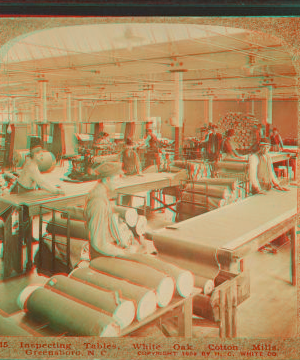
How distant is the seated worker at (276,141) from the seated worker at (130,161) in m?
0.91

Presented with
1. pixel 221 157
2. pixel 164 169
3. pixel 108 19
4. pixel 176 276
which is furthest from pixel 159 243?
pixel 108 19

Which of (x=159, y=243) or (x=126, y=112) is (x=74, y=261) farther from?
(x=126, y=112)

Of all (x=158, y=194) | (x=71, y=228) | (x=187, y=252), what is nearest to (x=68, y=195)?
(x=71, y=228)

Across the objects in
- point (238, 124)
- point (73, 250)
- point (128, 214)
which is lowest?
point (73, 250)

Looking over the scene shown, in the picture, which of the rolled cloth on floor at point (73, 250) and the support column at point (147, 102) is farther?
the support column at point (147, 102)

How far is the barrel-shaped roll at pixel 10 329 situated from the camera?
2.13 metres

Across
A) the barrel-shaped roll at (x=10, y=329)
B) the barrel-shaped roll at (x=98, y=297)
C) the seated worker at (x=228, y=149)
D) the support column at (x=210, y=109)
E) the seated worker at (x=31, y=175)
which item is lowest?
the barrel-shaped roll at (x=10, y=329)

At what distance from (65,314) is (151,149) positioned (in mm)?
1245

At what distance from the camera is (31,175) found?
227cm

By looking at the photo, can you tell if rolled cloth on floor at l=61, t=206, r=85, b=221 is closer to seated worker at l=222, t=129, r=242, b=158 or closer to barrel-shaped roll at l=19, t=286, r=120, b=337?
barrel-shaped roll at l=19, t=286, r=120, b=337

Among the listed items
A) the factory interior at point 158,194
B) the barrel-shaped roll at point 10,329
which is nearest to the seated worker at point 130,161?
the factory interior at point 158,194

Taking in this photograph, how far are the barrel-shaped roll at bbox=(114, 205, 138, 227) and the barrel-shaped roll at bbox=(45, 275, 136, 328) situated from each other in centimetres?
45

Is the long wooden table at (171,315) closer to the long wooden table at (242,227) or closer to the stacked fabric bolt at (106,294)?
the stacked fabric bolt at (106,294)

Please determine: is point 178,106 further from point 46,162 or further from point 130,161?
point 46,162
